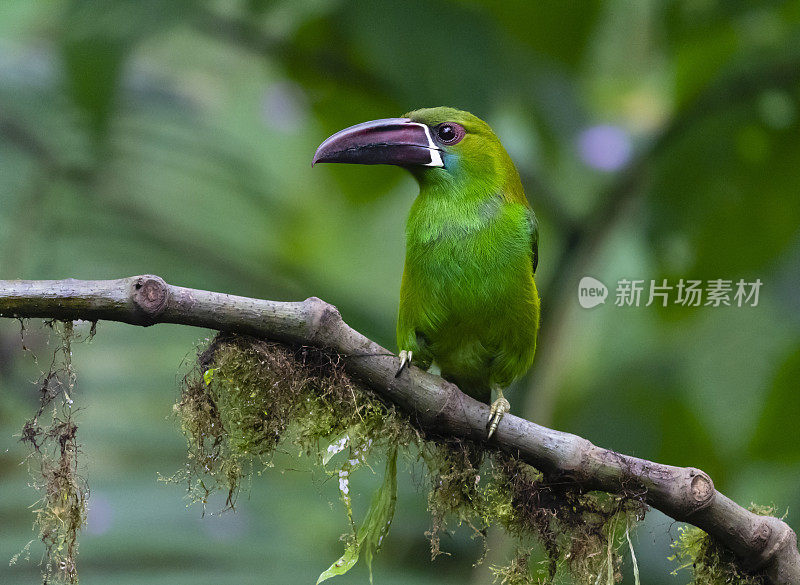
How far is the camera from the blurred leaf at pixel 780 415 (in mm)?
3350

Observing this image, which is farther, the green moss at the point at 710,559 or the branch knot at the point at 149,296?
the green moss at the point at 710,559

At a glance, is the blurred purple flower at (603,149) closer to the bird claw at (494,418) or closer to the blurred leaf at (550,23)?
the blurred leaf at (550,23)

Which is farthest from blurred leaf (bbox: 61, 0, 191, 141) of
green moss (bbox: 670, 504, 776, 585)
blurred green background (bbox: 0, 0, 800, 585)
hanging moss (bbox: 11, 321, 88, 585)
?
green moss (bbox: 670, 504, 776, 585)

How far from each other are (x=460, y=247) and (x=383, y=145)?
370 millimetres

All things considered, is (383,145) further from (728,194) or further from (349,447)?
(728,194)

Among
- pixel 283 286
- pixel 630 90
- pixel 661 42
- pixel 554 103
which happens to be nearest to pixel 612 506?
pixel 283 286

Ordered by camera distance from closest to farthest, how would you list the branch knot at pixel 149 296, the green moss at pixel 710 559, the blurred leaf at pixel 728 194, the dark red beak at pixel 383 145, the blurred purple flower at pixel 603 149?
the branch knot at pixel 149 296, the green moss at pixel 710 559, the dark red beak at pixel 383 145, the blurred leaf at pixel 728 194, the blurred purple flower at pixel 603 149

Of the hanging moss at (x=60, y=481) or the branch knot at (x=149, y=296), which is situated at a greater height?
the branch knot at (x=149, y=296)

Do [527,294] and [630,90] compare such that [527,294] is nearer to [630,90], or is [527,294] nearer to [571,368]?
[571,368]

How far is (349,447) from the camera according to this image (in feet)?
7.14

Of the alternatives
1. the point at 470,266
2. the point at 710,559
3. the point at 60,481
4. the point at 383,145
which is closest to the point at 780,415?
the point at 710,559

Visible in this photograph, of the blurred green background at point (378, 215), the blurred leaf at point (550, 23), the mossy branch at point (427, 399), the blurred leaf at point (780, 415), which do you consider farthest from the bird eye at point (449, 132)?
the blurred leaf at point (780, 415)

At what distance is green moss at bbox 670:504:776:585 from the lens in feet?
7.17

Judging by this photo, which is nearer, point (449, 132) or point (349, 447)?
point (349, 447)
